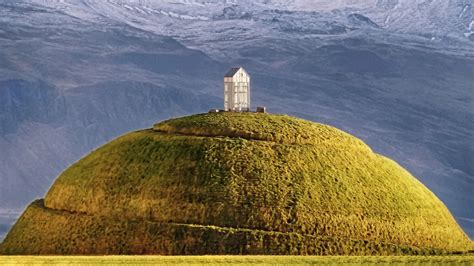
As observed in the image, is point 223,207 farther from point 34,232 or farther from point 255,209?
point 34,232

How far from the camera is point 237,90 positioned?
79.8 m

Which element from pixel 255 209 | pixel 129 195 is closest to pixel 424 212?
pixel 255 209

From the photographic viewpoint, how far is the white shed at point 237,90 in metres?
78.9

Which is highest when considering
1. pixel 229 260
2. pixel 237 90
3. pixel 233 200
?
pixel 237 90

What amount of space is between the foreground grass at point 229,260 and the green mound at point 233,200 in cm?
497

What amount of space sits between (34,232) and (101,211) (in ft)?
13.1

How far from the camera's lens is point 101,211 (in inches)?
2899

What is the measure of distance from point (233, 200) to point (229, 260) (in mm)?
8903

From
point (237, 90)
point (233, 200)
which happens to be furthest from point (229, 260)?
point (237, 90)

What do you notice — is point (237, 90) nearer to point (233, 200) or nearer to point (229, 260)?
point (233, 200)

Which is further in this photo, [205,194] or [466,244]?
[466,244]

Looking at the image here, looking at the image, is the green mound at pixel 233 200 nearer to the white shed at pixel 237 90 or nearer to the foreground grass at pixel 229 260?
the white shed at pixel 237 90

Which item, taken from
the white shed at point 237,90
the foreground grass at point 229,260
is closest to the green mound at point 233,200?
the white shed at point 237,90

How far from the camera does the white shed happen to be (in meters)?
78.9
